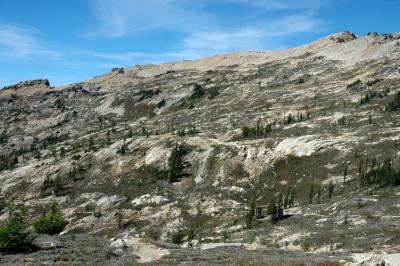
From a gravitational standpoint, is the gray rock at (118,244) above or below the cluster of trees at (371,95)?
below

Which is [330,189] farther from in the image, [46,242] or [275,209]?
[46,242]

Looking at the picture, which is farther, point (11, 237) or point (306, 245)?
point (306, 245)

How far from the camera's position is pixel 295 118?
158m

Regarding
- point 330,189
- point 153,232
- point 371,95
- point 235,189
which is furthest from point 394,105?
point 153,232

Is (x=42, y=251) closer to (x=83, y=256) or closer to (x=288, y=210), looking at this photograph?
(x=83, y=256)

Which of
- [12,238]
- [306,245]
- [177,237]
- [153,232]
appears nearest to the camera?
[12,238]

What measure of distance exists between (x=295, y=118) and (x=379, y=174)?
6812 centimetres

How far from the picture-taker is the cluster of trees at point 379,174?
8925 centimetres

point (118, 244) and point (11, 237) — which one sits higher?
point (11, 237)

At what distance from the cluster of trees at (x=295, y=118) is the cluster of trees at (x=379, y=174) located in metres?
51.0

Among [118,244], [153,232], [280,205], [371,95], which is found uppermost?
[371,95]

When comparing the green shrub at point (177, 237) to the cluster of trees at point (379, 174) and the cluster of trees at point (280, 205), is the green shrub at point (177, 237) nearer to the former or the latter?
the cluster of trees at point (280, 205)

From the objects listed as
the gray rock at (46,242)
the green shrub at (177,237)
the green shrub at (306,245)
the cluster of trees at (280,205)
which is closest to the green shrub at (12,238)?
the gray rock at (46,242)

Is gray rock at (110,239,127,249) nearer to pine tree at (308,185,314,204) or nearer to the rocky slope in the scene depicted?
the rocky slope
